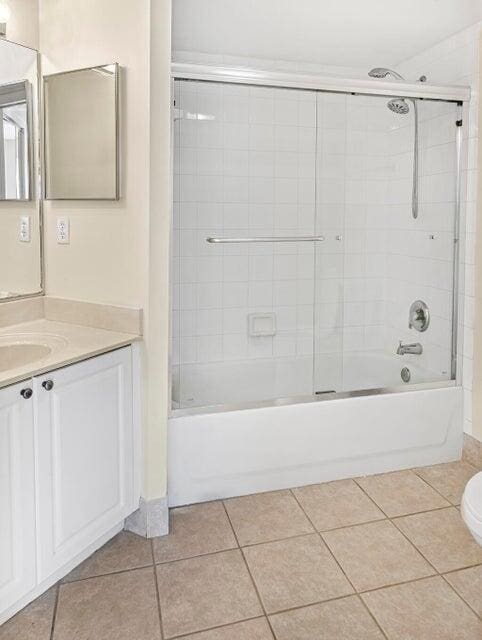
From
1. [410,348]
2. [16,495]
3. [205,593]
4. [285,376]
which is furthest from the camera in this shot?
[410,348]

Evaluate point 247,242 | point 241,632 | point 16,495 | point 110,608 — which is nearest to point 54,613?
point 110,608

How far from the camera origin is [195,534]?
2.18 metres

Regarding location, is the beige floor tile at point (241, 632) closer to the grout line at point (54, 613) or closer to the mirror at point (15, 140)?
the grout line at point (54, 613)

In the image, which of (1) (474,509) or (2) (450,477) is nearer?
(1) (474,509)

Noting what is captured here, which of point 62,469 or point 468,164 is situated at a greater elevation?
point 468,164

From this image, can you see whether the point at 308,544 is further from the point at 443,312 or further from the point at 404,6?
the point at 404,6

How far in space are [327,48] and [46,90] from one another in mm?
1680

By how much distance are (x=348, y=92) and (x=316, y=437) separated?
168 centimetres

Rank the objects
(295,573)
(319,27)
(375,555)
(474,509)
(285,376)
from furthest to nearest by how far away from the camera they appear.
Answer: (285,376) < (319,27) < (375,555) < (295,573) < (474,509)

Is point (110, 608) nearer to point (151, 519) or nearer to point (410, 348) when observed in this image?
point (151, 519)

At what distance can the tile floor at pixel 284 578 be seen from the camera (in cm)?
167

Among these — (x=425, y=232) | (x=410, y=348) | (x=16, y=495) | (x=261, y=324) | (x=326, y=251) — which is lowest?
(x=16, y=495)

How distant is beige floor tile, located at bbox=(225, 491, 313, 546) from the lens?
218 centimetres

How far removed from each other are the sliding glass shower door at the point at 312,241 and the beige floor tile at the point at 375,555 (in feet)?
2.44
